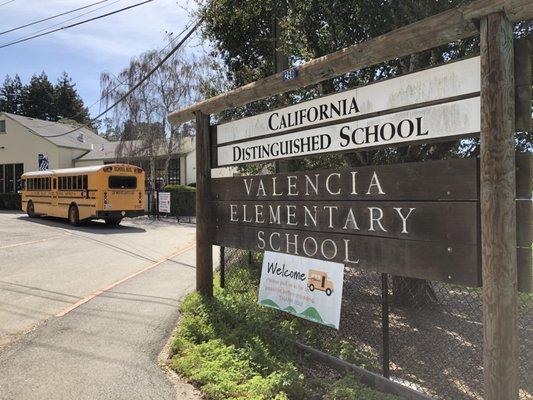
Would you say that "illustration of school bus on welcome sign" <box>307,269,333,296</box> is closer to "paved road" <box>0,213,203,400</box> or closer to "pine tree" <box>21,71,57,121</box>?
"paved road" <box>0,213,203,400</box>

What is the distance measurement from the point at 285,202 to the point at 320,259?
0.75 metres

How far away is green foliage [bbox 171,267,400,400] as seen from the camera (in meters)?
4.05

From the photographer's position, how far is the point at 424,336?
6.25 meters

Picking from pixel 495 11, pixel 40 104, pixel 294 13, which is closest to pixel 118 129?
pixel 294 13

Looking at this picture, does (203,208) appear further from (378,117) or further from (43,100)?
A: (43,100)

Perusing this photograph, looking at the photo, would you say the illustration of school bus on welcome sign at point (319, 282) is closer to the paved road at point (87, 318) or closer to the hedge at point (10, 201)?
the paved road at point (87, 318)

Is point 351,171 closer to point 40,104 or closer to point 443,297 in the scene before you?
point 443,297

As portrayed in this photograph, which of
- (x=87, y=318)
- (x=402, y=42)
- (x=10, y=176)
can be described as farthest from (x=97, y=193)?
(x=10, y=176)

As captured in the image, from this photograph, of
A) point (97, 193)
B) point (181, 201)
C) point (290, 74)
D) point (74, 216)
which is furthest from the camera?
point (181, 201)

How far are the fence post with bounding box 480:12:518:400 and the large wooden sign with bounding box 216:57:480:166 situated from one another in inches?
7.2

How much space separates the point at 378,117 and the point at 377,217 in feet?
2.67

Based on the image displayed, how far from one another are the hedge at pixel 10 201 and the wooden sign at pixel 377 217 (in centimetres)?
3445

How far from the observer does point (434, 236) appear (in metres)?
3.63

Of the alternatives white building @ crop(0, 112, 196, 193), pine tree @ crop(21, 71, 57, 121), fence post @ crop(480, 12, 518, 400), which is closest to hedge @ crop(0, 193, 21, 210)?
white building @ crop(0, 112, 196, 193)
